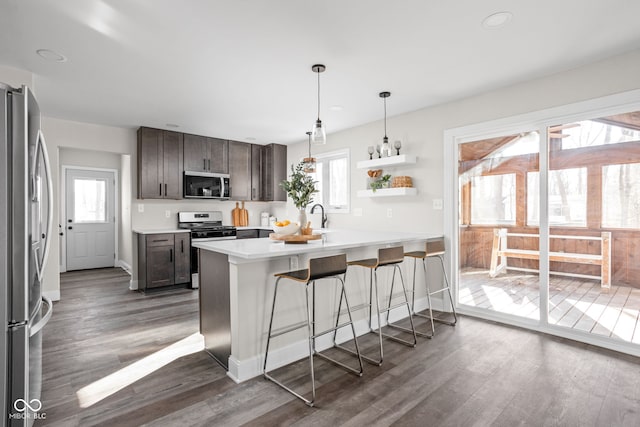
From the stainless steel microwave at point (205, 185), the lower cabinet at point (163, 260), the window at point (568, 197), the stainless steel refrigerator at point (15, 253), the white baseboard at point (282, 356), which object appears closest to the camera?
the stainless steel refrigerator at point (15, 253)

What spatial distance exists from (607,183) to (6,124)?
4230 millimetres

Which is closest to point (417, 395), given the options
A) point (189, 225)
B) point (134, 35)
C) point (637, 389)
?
point (637, 389)

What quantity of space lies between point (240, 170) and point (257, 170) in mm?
361

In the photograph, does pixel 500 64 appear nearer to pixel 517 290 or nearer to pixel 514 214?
pixel 514 214

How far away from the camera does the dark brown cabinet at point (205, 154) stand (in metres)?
5.34

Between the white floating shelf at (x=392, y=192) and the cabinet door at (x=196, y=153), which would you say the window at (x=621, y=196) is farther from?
the cabinet door at (x=196, y=153)

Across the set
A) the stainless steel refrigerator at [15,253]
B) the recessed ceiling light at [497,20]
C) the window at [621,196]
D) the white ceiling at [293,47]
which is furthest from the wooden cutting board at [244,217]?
the window at [621,196]

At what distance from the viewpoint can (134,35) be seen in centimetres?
236

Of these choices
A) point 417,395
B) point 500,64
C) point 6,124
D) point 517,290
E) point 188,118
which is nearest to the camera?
point 6,124

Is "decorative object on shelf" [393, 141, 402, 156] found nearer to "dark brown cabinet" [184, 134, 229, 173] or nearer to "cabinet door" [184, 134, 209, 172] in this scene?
"dark brown cabinet" [184, 134, 229, 173]

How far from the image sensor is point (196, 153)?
17.8ft

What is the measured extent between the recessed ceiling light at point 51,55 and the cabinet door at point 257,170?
3528 mm

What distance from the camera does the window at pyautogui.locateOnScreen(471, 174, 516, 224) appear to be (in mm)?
3516

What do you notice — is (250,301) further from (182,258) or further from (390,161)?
(182,258)
